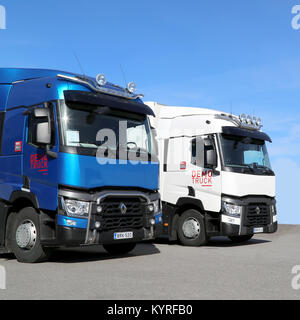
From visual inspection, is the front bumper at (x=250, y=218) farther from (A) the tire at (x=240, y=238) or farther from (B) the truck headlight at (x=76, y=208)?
(B) the truck headlight at (x=76, y=208)

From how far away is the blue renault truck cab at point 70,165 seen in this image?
26.0ft

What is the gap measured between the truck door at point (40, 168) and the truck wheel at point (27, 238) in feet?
1.36

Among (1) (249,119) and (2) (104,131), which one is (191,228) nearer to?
(1) (249,119)

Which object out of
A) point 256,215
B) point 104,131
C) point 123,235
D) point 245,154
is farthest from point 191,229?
point 104,131

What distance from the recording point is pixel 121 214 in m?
8.59

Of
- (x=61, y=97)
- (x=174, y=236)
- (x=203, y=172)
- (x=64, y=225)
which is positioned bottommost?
(x=174, y=236)

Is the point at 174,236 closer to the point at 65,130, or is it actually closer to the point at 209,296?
the point at 65,130

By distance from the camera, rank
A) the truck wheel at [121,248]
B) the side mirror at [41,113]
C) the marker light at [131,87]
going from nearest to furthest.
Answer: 1. the side mirror at [41,113]
2. the marker light at [131,87]
3. the truck wheel at [121,248]

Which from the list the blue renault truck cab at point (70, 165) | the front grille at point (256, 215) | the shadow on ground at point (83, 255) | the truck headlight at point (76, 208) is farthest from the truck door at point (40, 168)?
the front grille at point (256, 215)

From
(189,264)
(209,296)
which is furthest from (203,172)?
(209,296)

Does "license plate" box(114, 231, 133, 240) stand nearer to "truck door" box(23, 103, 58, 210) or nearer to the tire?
"truck door" box(23, 103, 58, 210)
